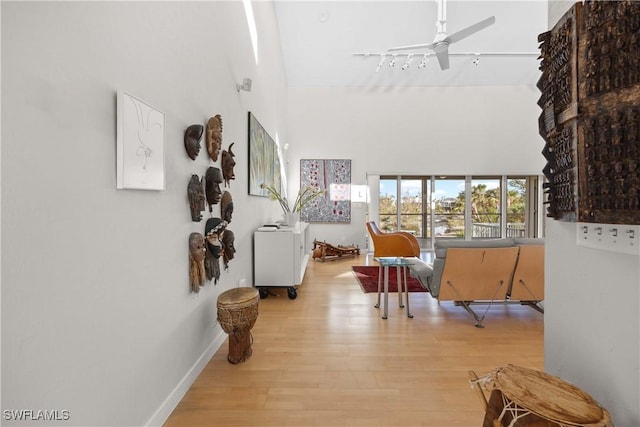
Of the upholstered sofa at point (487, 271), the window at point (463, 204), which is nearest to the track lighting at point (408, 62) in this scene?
the window at point (463, 204)

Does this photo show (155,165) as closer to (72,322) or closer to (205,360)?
(72,322)

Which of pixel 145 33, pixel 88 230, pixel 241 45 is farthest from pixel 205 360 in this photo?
pixel 241 45

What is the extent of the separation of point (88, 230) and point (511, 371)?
5.92 feet

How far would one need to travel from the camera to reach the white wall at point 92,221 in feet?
2.85

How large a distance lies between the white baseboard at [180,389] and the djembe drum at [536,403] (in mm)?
1638

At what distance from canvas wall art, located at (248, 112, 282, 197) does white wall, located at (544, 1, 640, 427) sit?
2932 millimetres

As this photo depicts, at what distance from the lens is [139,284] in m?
1.41

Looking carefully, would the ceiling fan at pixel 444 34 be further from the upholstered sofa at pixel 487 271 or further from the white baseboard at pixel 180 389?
the white baseboard at pixel 180 389

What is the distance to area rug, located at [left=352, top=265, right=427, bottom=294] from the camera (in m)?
4.13

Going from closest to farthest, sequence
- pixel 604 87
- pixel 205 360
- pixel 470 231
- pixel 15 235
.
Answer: pixel 15 235 < pixel 604 87 < pixel 205 360 < pixel 470 231

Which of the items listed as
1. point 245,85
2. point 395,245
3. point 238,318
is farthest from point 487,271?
point 245,85

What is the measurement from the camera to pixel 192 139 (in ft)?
6.20

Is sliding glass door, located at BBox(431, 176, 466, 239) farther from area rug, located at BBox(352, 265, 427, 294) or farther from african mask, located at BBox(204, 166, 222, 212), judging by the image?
african mask, located at BBox(204, 166, 222, 212)

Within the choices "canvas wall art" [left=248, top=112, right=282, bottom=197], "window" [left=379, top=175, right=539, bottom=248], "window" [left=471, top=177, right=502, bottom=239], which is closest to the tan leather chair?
"window" [left=379, top=175, right=539, bottom=248]
